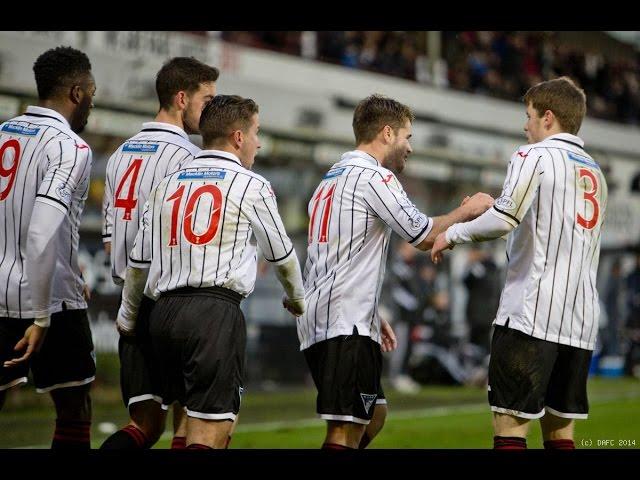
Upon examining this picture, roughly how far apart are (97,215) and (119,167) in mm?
7067

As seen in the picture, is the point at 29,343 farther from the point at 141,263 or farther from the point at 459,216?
the point at 459,216

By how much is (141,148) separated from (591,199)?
2299 millimetres

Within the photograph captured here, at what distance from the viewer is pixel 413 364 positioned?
1645 cm

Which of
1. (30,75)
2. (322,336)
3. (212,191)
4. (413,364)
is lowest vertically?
(413,364)

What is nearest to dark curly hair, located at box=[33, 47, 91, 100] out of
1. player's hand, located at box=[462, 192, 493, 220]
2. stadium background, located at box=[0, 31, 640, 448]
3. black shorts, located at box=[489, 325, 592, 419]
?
player's hand, located at box=[462, 192, 493, 220]

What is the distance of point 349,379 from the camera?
504cm

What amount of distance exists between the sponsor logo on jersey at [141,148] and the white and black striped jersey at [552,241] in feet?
5.80

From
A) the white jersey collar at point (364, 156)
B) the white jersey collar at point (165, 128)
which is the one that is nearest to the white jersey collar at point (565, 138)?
the white jersey collar at point (364, 156)

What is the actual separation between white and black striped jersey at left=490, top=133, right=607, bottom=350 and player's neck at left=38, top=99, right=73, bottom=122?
2.25 m

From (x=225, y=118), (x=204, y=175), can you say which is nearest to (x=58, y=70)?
(x=225, y=118)

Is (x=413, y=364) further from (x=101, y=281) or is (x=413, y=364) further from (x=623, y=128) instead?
(x=623, y=128)

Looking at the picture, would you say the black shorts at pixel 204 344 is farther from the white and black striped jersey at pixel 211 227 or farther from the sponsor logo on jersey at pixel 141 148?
the sponsor logo on jersey at pixel 141 148

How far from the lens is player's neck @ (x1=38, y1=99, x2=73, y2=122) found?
5.29 m
